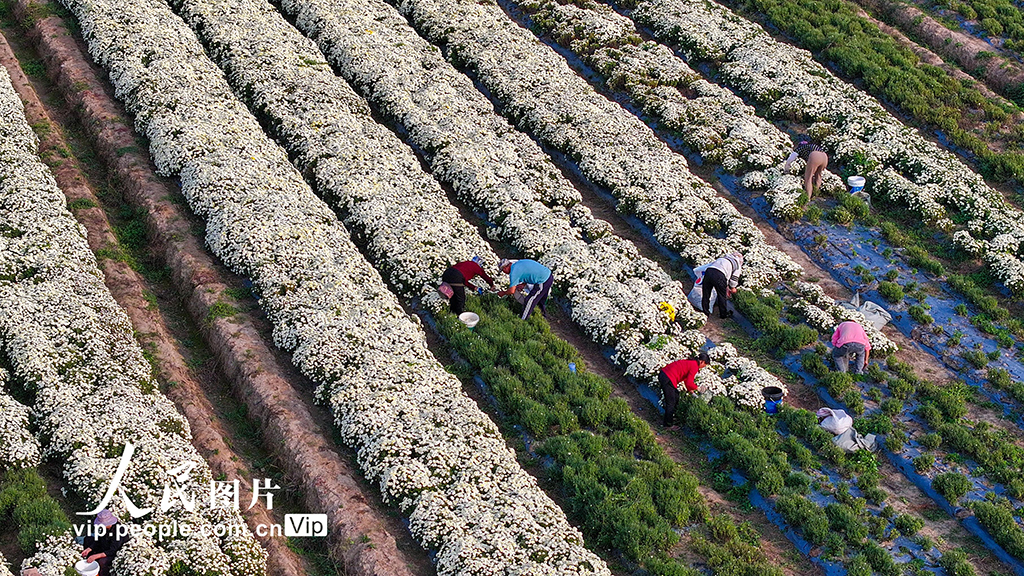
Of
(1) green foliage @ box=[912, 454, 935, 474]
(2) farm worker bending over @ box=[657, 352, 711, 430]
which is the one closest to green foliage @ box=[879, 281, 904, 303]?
(1) green foliage @ box=[912, 454, 935, 474]

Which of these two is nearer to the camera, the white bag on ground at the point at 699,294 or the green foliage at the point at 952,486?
the green foliage at the point at 952,486

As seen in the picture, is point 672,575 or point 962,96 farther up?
point 962,96

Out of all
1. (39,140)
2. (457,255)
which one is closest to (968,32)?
(457,255)

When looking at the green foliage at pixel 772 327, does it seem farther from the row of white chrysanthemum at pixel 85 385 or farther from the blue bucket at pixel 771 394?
the row of white chrysanthemum at pixel 85 385

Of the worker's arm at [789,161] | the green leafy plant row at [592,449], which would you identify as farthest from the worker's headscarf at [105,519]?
the worker's arm at [789,161]

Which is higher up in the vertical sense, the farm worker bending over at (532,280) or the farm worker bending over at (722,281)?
the farm worker bending over at (722,281)

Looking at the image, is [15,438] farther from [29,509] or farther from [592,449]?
[592,449]

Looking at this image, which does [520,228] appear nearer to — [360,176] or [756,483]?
[360,176]
